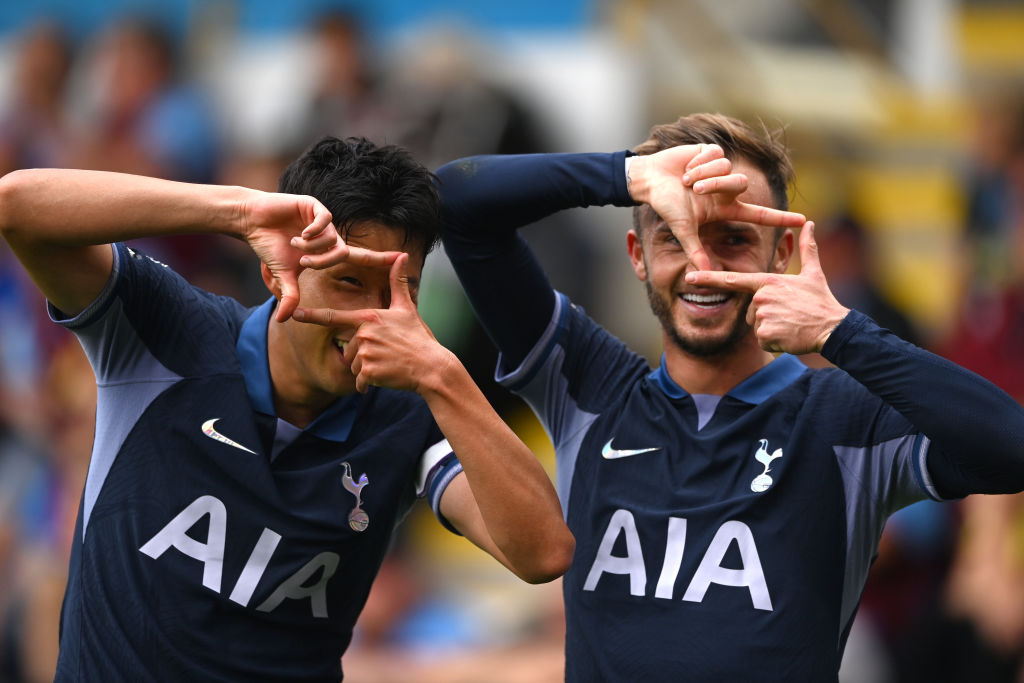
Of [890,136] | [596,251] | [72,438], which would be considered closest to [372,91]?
[596,251]

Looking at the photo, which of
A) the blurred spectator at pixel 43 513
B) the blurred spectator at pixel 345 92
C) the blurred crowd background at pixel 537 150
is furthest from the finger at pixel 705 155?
the blurred spectator at pixel 43 513

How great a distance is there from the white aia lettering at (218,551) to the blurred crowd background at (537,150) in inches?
105

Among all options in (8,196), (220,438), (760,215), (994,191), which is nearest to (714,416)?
(760,215)

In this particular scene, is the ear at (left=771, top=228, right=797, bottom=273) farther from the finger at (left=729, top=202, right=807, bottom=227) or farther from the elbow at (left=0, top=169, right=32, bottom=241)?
the elbow at (left=0, top=169, right=32, bottom=241)

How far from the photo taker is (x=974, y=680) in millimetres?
5574

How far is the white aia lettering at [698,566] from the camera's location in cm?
307

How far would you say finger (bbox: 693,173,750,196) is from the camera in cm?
309

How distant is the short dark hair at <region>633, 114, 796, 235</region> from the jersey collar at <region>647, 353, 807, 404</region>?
0.38 metres

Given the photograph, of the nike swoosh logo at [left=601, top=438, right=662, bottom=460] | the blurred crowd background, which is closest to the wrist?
the nike swoosh logo at [left=601, top=438, right=662, bottom=460]

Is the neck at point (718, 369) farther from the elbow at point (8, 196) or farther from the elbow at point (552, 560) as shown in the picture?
the elbow at point (8, 196)

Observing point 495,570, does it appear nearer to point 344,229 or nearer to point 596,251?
point 596,251

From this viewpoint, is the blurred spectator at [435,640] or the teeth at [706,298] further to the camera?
the blurred spectator at [435,640]

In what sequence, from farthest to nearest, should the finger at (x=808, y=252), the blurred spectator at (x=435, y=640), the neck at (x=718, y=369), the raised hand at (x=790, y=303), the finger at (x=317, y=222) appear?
the blurred spectator at (x=435, y=640) < the neck at (x=718, y=369) < the finger at (x=808, y=252) < the raised hand at (x=790, y=303) < the finger at (x=317, y=222)

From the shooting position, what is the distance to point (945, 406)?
289 centimetres
